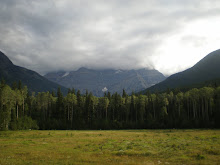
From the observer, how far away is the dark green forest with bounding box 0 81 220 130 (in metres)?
82.8

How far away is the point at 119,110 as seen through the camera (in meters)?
114

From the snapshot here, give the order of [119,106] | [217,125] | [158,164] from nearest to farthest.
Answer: [158,164] < [217,125] < [119,106]

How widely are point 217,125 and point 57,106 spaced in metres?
89.6

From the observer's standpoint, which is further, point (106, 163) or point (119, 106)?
point (119, 106)

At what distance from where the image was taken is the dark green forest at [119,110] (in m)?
82.8

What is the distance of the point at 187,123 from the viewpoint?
269 feet

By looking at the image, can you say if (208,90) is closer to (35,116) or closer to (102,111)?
(102,111)

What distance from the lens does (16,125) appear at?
68.5 metres

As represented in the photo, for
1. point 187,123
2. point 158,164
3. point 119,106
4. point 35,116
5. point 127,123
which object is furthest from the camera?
point 119,106

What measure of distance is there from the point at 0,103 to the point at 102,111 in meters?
69.9

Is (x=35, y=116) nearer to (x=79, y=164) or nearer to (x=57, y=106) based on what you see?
(x=57, y=106)

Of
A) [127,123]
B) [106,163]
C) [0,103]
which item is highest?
[0,103]

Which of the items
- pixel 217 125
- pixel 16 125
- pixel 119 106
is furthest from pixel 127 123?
pixel 16 125

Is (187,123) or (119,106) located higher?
(119,106)
